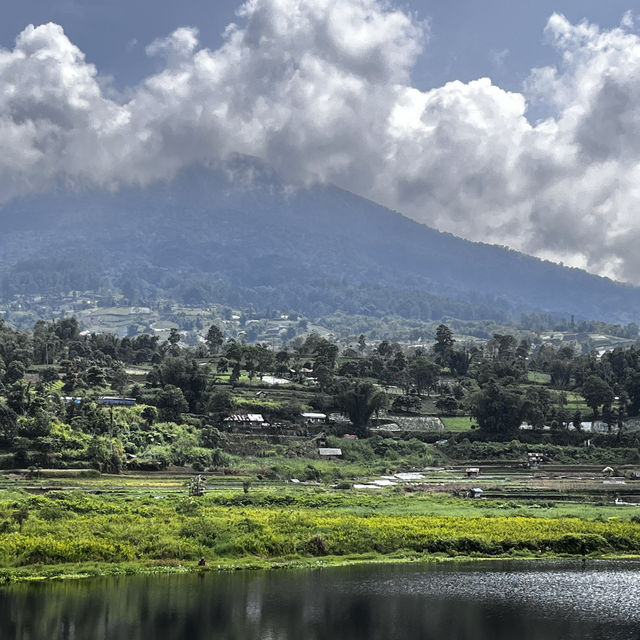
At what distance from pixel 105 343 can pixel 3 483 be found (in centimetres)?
8276

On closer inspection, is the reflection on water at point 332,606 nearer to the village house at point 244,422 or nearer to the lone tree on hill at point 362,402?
the village house at point 244,422

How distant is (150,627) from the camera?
3825 cm

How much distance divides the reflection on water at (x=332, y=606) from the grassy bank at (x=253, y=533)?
3195mm

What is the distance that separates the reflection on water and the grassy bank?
320 cm

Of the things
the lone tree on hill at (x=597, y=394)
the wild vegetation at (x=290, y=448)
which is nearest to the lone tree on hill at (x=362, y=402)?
the wild vegetation at (x=290, y=448)

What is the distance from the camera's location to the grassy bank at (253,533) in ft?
161

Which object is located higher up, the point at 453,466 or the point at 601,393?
the point at 601,393

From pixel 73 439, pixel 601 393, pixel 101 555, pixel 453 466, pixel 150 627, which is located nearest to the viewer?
pixel 150 627

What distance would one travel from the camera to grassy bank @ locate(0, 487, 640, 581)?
49.0 metres

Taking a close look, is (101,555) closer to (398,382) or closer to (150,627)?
(150,627)

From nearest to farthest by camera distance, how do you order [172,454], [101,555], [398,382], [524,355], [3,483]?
[101,555], [3,483], [172,454], [398,382], [524,355]

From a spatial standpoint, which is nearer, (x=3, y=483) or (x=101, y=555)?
(x=101, y=555)

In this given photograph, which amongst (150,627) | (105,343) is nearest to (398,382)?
(105,343)

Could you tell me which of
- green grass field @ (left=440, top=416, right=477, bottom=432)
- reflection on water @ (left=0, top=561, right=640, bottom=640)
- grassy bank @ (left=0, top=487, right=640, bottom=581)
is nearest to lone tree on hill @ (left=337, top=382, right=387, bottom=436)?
green grass field @ (left=440, top=416, right=477, bottom=432)
